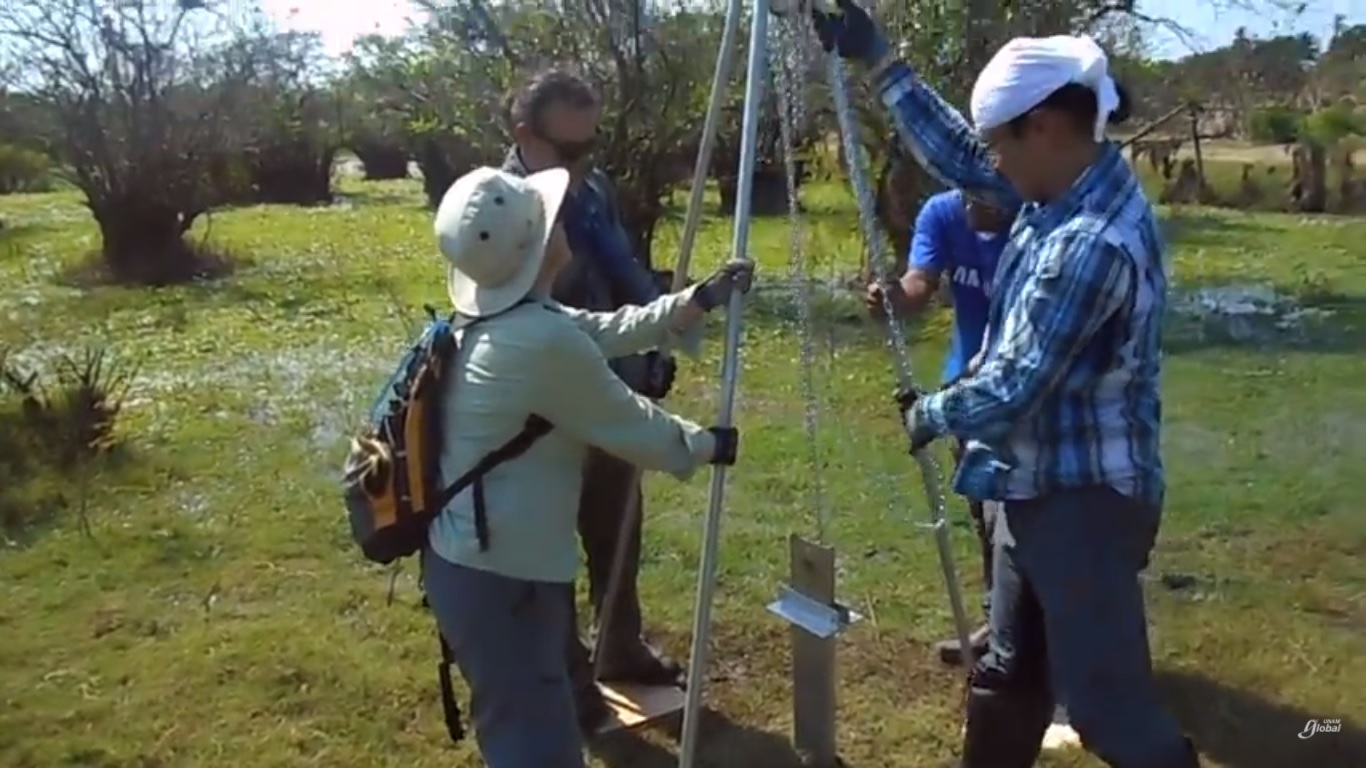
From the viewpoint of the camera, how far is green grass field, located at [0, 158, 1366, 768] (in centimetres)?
Result: 421

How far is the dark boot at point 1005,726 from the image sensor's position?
10.5 feet

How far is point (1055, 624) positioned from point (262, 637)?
2.95 meters

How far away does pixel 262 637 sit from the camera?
4.97m

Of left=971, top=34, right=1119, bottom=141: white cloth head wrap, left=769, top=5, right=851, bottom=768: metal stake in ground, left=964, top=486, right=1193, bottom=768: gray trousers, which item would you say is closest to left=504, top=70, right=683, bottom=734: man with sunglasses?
left=769, top=5, right=851, bottom=768: metal stake in ground

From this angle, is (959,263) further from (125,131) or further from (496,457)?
(125,131)

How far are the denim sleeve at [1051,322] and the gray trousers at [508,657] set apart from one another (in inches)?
36.2

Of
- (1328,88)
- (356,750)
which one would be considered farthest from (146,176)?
(1328,88)

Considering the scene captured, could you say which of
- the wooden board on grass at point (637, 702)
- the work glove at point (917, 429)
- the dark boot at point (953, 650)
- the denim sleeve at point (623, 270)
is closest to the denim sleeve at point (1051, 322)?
the work glove at point (917, 429)

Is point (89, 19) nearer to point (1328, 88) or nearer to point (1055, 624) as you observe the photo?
point (1055, 624)

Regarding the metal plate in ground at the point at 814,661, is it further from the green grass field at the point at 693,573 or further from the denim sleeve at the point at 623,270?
the denim sleeve at the point at 623,270

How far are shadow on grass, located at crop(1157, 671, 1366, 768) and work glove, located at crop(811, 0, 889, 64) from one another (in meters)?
2.00

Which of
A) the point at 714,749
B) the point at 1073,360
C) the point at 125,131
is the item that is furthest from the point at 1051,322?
the point at 125,131

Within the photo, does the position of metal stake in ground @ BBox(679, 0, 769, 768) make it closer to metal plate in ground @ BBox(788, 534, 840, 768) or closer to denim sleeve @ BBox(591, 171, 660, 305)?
metal plate in ground @ BBox(788, 534, 840, 768)

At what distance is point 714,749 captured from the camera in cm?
407
